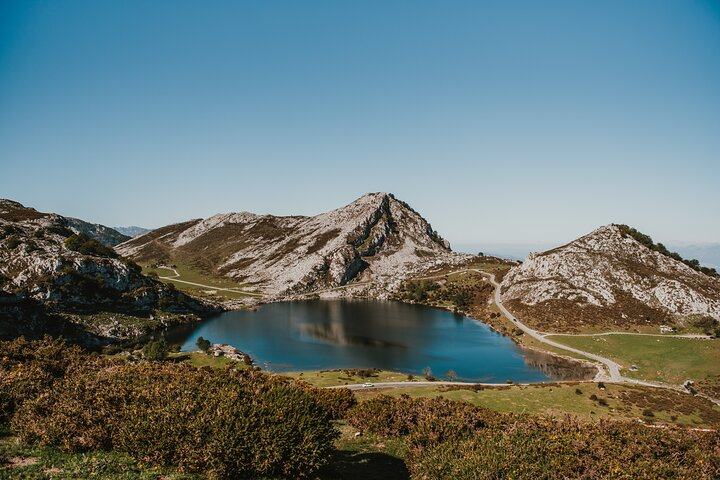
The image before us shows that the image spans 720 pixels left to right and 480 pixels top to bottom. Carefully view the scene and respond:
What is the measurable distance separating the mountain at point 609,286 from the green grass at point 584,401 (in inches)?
1953

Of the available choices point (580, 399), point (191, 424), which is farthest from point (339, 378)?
point (191, 424)

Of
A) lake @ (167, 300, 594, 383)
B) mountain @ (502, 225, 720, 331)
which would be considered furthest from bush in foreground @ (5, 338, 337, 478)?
mountain @ (502, 225, 720, 331)

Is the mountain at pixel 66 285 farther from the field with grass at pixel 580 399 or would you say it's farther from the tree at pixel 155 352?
the field with grass at pixel 580 399

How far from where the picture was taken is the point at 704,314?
10625 centimetres

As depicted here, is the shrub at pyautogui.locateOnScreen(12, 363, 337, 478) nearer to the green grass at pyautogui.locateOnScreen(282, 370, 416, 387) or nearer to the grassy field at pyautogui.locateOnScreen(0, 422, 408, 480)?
the grassy field at pyautogui.locateOnScreen(0, 422, 408, 480)

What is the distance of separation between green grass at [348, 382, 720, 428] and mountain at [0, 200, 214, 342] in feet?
Result: 285

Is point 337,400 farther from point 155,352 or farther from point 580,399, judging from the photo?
point 155,352

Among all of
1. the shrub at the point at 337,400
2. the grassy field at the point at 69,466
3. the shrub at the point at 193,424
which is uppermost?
the shrub at the point at 193,424

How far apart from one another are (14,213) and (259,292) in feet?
357

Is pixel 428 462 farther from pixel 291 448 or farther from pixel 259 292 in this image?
pixel 259 292

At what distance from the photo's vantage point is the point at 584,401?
2162 inches

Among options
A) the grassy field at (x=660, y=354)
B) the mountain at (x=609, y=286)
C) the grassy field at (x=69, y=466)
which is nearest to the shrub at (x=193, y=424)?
the grassy field at (x=69, y=466)

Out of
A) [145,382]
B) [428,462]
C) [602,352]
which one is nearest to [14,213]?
[145,382]

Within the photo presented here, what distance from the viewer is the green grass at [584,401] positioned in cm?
5069
